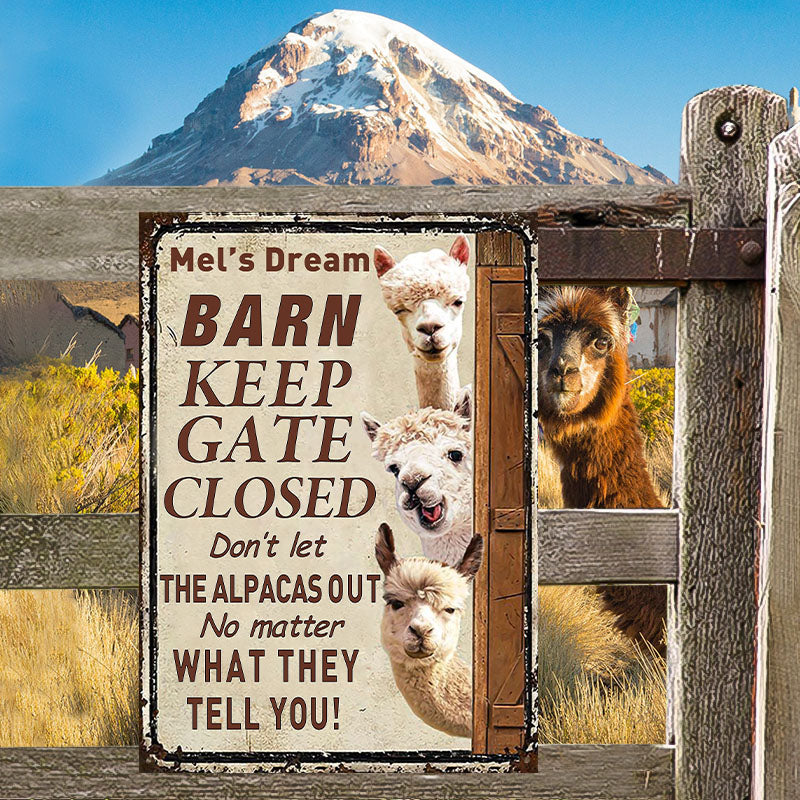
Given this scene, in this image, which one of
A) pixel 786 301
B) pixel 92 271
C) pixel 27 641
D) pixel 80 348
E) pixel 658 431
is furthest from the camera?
pixel 80 348

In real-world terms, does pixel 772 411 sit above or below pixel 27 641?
above

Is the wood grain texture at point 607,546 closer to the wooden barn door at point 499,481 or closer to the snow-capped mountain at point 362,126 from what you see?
the wooden barn door at point 499,481

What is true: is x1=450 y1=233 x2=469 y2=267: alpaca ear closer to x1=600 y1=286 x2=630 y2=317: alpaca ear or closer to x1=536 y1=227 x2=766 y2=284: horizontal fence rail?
x1=536 y1=227 x2=766 y2=284: horizontal fence rail

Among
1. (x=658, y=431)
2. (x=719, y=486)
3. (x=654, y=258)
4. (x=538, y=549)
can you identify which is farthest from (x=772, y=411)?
(x=658, y=431)

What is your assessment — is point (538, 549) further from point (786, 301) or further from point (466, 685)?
point (786, 301)

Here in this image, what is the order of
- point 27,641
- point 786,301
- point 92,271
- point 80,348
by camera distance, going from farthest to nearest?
point 80,348 → point 27,641 → point 92,271 → point 786,301

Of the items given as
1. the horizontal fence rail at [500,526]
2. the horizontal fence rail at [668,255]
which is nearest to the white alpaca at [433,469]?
the horizontal fence rail at [500,526]
